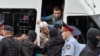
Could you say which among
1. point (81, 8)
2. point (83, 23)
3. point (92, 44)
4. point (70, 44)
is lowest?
point (70, 44)

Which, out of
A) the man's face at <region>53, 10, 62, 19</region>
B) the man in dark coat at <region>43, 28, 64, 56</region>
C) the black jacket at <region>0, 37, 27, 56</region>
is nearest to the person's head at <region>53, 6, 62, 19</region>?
the man's face at <region>53, 10, 62, 19</region>

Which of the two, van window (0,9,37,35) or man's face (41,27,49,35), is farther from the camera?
van window (0,9,37,35)

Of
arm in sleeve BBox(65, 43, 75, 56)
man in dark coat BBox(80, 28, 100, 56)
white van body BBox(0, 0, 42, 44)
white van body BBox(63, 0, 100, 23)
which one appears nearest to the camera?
man in dark coat BBox(80, 28, 100, 56)

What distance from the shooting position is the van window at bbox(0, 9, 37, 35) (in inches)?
469

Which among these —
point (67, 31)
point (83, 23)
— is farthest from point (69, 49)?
point (83, 23)

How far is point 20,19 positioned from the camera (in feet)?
39.3

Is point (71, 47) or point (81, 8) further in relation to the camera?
point (81, 8)

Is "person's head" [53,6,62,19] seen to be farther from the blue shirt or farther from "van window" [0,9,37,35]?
the blue shirt

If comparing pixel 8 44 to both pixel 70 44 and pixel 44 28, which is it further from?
pixel 44 28

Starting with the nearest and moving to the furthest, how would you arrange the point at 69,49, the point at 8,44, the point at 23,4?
the point at 69,49 < the point at 8,44 < the point at 23,4

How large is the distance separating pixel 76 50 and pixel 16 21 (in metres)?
3.67

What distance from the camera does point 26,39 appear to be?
10.6m

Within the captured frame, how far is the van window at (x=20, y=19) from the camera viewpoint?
1191 centimetres

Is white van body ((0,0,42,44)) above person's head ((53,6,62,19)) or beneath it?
above
